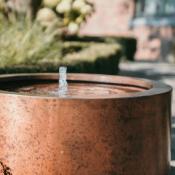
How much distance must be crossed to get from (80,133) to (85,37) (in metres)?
16.0

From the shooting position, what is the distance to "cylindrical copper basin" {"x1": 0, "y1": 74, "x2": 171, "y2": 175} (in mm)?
3875

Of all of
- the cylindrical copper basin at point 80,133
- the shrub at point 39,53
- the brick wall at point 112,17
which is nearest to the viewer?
the cylindrical copper basin at point 80,133

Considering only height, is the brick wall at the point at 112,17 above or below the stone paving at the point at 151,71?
above

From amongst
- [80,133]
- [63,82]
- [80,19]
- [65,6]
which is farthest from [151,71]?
[80,133]

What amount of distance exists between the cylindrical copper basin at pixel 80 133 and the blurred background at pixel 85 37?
1.85 m

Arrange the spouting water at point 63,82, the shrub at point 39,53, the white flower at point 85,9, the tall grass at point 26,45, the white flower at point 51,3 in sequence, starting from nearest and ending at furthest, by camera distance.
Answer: the spouting water at point 63,82, the shrub at point 39,53, the tall grass at point 26,45, the white flower at point 85,9, the white flower at point 51,3

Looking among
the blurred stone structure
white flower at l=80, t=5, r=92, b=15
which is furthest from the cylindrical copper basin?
the blurred stone structure

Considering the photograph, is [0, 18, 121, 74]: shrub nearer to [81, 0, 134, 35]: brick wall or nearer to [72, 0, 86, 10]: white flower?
[72, 0, 86, 10]: white flower

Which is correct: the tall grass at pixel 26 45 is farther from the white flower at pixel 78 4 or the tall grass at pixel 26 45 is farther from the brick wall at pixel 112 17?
the brick wall at pixel 112 17

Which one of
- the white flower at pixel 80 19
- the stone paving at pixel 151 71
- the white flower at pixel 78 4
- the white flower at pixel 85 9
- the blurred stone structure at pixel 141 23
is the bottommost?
the stone paving at pixel 151 71

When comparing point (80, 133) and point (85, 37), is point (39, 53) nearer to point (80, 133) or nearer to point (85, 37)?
point (80, 133)

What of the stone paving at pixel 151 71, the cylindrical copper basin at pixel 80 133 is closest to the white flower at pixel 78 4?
the stone paving at pixel 151 71

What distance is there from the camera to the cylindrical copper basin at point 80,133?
153 inches

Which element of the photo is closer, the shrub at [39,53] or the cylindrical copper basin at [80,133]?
the cylindrical copper basin at [80,133]
